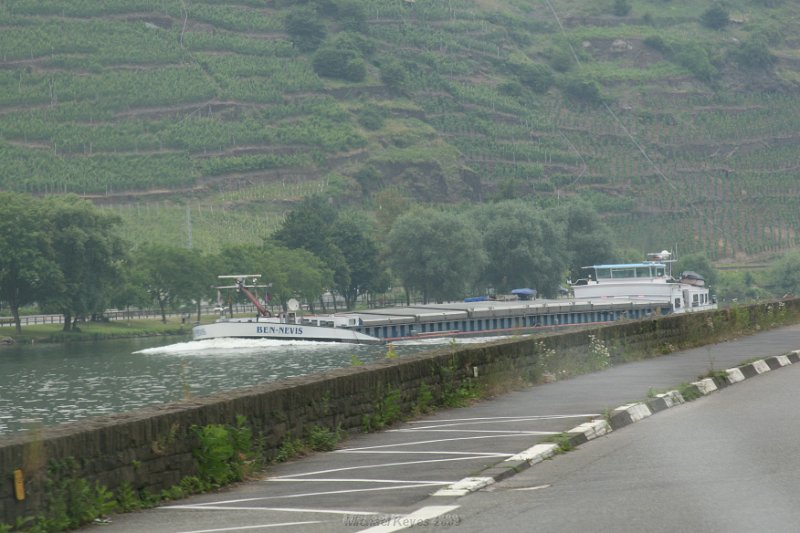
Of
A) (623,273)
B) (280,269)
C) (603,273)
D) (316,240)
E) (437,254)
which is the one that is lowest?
(623,273)

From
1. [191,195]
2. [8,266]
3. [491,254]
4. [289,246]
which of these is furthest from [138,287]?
[191,195]

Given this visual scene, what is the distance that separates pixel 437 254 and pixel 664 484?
120 metres

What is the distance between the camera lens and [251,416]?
1600 cm

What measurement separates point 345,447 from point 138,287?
4150 inches

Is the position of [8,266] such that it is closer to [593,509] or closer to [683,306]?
[683,306]

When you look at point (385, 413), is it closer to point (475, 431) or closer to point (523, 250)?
point (475, 431)

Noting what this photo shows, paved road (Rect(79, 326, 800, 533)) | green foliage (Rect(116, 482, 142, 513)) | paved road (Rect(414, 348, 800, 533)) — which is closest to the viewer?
paved road (Rect(414, 348, 800, 533))

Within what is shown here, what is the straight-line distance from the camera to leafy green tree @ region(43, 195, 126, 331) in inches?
4401

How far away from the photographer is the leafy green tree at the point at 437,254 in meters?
132

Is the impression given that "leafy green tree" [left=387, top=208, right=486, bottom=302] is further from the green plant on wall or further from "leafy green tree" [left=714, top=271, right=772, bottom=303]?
the green plant on wall

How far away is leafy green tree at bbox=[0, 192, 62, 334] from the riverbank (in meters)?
1.49

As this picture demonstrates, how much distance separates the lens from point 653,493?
12227mm

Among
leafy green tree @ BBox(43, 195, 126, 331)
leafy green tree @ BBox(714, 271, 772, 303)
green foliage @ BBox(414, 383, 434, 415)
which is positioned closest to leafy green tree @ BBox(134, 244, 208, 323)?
leafy green tree @ BBox(43, 195, 126, 331)

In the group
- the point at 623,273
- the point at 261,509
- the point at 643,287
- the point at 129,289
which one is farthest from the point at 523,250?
the point at 261,509
